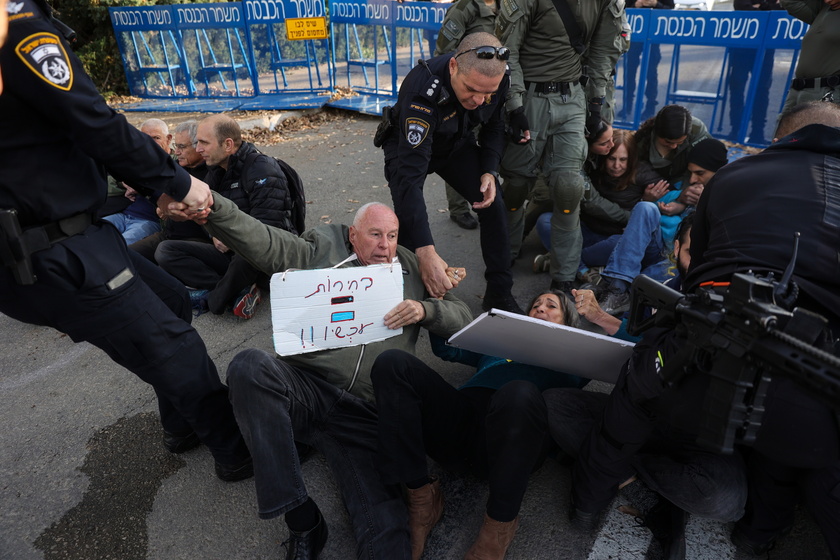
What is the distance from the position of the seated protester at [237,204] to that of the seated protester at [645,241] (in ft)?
7.20

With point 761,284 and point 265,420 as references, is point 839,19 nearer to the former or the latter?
point 761,284

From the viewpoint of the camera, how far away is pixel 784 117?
2152 millimetres

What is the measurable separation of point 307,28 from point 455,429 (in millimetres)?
9255

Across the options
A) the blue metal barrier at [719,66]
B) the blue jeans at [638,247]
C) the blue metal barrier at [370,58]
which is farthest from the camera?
the blue metal barrier at [370,58]

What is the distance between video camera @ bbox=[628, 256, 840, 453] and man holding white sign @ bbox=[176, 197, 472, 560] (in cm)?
120

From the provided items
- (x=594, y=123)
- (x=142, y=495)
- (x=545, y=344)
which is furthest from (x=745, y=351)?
(x=594, y=123)

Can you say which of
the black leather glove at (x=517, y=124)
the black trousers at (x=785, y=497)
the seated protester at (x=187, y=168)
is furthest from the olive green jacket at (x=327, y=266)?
the seated protester at (x=187, y=168)

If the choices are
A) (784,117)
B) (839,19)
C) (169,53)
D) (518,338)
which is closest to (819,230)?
(784,117)

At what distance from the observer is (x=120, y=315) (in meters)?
1.99

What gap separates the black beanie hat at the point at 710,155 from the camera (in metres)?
3.73

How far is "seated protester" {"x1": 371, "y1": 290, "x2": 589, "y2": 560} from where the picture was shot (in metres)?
2.00

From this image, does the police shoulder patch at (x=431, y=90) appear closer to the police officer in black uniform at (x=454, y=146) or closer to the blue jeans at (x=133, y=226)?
the police officer in black uniform at (x=454, y=146)

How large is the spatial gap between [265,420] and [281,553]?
57 cm

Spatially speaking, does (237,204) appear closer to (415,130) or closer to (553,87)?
(415,130)
